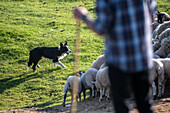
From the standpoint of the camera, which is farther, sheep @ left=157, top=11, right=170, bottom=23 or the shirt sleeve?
sheep @ left=157, top=11, right=170, bottom=23

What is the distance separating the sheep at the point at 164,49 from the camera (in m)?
9.38

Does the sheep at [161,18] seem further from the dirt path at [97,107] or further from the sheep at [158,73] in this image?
the sheep at [158,73]

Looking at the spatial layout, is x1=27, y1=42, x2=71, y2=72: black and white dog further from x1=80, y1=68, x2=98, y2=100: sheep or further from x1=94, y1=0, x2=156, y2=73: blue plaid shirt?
x1=94, y1=0, x2=156, y2=73: blue plaid shirt

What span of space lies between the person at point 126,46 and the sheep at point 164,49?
675cm

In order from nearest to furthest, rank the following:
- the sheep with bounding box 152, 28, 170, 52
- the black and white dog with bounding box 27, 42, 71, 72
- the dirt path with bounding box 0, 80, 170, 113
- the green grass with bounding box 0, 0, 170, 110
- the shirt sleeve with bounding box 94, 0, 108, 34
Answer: the shirt sleeve with bounding box 94, 0, 108, 34, the dirt path with bounding box 0, 80, 170, 113, the sheep with bounding box 152, 28, 170, 52, the green grass with bounding box 0, 0, 170, 110, the black and white dog with bounding box 27, 42, 71, 72

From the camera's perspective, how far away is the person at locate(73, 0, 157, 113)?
274cm

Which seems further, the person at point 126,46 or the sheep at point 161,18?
the sheep at point 161,18

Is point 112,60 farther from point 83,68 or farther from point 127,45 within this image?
point 83,68

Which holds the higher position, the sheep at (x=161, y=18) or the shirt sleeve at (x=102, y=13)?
the sheep at (x=161, y=18)

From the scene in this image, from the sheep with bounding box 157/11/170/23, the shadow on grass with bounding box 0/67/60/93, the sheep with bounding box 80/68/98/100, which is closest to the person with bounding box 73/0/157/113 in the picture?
the sheep with bounding box 80/68/98/100

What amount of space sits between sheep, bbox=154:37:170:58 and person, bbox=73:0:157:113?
22.2 feet

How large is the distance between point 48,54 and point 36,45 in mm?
2229

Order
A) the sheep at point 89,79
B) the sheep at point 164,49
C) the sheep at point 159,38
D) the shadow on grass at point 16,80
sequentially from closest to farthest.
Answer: the sheep at point 89,79 < the sheep at point 164,49 < the sheep at point 159,38 < the shadow on grass at point 16,80

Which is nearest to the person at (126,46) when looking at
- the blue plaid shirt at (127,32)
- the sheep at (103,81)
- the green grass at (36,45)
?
the blue plaid shirt at (127,32)
